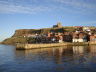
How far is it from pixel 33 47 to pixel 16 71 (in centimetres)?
6587

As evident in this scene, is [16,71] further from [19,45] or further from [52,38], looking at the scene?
[52,38]

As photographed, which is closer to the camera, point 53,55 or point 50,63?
point 50,63

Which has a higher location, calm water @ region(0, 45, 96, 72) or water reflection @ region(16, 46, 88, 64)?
water reflection @ region(16, 46, 88, 64)

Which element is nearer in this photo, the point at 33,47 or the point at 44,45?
the point at 33,47

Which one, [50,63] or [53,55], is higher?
[53,55]

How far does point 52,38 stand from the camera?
152 metres

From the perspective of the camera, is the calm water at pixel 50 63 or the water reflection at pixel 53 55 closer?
the calm water at pixel 50 63

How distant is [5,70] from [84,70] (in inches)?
646

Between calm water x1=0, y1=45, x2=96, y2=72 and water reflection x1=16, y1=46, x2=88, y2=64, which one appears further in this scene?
water reflection x1=16, y1=46, x2=88, y2=64

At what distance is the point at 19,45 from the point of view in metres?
102

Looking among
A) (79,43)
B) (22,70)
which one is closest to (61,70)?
(22,70)

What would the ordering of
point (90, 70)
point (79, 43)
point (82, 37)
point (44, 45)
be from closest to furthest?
1. point (90, 70)
2. point (44, 45)
3. point (79, 43)
4. point (82, 37)

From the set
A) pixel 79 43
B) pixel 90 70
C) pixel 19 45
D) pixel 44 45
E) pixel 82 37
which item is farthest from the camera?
pixel 82 37

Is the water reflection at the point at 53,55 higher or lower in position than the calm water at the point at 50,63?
higher
